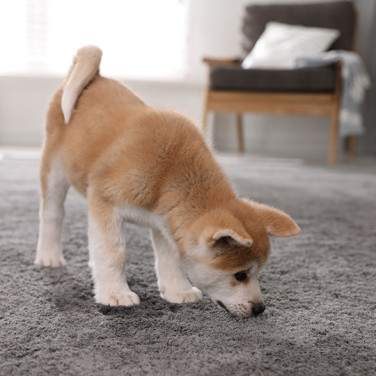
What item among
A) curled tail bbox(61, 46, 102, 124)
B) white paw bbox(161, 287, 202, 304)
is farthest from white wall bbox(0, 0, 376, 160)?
white paw bbox(161, 287, 202, 304)

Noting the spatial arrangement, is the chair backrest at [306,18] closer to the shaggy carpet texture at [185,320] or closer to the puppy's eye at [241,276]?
the shaggy carpet texture at [185,320]

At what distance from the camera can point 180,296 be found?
3.96 ft

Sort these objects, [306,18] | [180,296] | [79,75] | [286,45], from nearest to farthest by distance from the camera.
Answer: [180,296] → [79,75] → [286,45] → [306,18]

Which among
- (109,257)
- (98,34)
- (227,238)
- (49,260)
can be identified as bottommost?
(49,260)

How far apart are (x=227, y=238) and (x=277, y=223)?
0.17 meters

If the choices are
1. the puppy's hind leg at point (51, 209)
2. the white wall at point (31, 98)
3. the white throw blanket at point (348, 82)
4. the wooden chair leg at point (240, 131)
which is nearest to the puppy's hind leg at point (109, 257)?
the puppy's hind leg at point (51, 209)

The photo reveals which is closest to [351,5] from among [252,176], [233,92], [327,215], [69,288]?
[233,92]

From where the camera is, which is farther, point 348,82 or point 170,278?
point 348,82

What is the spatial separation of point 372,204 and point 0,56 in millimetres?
3650

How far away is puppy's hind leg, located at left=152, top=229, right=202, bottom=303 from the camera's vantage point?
3.98 ft

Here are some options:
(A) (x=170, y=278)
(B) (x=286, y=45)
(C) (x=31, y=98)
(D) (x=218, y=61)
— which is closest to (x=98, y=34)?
(C) (x=31, y=98)

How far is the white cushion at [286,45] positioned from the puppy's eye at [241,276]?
10.6ft

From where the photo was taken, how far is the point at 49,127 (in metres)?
1.43

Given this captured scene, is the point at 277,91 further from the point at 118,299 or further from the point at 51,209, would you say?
the point at 118,299
